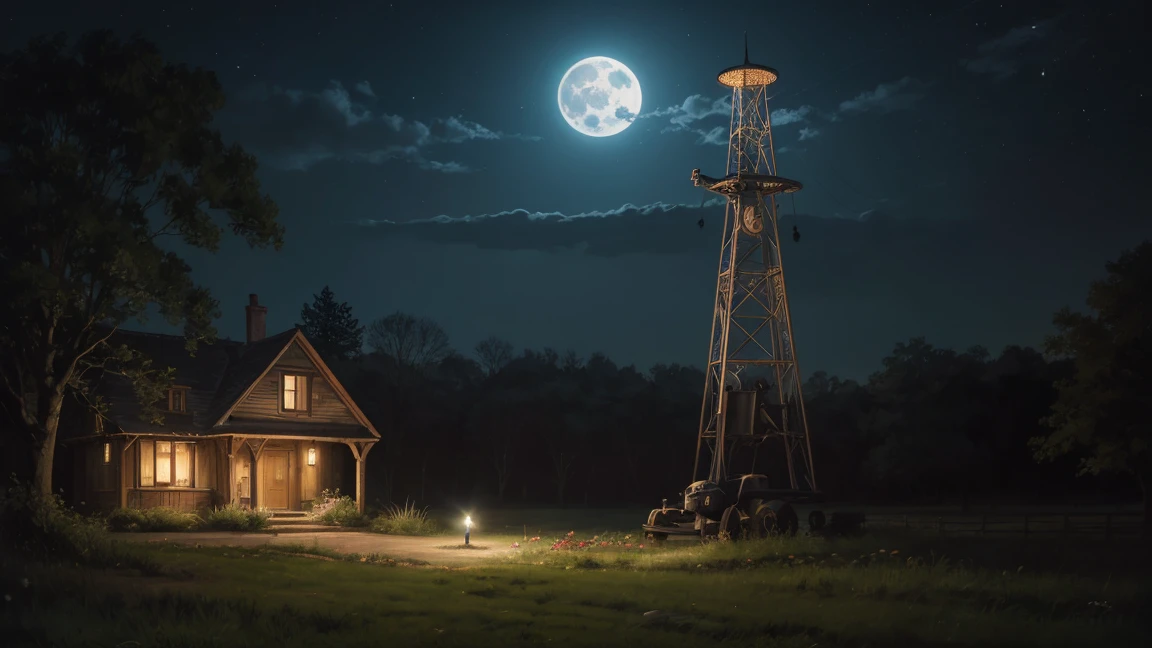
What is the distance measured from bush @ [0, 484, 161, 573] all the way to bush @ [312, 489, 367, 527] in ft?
51.0

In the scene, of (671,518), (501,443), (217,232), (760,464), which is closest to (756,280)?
(671,518)

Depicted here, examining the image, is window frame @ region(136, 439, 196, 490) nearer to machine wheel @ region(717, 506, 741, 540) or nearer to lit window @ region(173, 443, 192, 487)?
lit window @ region(173, 443, 192, 487)

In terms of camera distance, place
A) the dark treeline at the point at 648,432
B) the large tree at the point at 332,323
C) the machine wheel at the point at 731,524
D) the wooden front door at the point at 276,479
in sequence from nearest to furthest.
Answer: the machine wheel at the point at 731,524 < the wooden front door at the point at 276,479 < the dark treeline at the point at 648,432 < the large tree at the point at 332,323

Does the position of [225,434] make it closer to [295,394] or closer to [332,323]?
[295,394]

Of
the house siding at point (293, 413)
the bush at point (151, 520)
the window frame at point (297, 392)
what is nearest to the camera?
the bush at point (151, 520)

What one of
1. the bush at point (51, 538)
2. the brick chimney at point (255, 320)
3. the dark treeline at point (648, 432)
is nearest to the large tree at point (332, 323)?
the dark treeline at point (648, 432)

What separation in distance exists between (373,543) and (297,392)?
12.7 metres

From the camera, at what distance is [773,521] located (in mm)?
28422

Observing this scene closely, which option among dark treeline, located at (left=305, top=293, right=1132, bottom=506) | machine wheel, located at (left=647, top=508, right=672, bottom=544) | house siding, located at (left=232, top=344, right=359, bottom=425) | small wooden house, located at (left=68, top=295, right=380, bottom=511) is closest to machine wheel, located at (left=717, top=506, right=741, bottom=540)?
machine wheel, located at (left=647, top=508, right=672, bottom=544)

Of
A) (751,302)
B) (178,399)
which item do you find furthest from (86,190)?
(751,302)

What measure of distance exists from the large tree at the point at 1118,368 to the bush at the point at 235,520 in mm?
28068

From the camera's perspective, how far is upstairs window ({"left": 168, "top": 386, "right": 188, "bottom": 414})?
129ft

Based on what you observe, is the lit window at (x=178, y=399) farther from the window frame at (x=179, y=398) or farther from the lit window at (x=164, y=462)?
the lit window at (x=164, y=462)

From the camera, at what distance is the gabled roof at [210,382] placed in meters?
38.2
